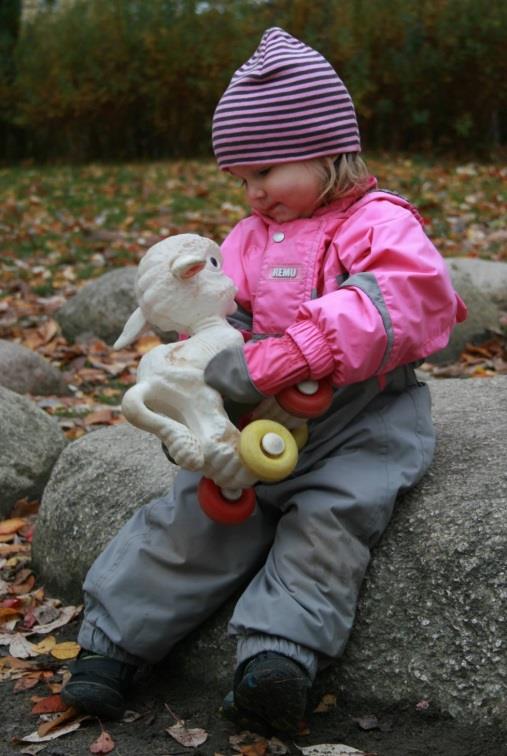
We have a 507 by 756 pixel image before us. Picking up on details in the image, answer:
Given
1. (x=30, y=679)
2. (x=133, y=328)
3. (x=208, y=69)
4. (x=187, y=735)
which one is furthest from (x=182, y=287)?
(x=208, y=69)

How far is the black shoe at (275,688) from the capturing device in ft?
8.38

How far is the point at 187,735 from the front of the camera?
108 inches

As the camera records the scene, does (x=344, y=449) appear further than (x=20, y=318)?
No

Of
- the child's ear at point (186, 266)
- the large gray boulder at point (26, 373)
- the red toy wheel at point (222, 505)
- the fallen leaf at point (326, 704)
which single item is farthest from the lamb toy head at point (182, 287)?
the large gray boulder at point (26, 373)

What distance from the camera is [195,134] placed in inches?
534

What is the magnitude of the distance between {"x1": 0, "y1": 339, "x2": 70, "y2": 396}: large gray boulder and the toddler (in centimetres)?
273

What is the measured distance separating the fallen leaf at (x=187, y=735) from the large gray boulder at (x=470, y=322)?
355cm

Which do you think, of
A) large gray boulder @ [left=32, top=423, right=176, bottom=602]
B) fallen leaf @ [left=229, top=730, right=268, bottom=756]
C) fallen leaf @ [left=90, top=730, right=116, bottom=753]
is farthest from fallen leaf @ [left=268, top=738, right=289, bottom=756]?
large gray boulder @ [left=32, top=423, right=176, bottom=602]

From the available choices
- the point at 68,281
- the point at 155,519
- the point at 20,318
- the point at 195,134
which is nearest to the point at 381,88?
the point at 195,134

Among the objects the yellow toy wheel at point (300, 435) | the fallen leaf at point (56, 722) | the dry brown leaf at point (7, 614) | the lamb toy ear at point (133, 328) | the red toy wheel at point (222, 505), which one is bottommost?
the dry brown leaf at point (7, 614)

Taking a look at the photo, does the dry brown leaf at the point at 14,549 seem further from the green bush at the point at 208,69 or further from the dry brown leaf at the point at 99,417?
the green bush at the point at 208,69

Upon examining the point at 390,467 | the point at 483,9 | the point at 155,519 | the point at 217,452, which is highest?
the point at 217,452

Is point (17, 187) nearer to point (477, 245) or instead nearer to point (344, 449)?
point (477, 245)

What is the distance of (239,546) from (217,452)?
1.42ft
